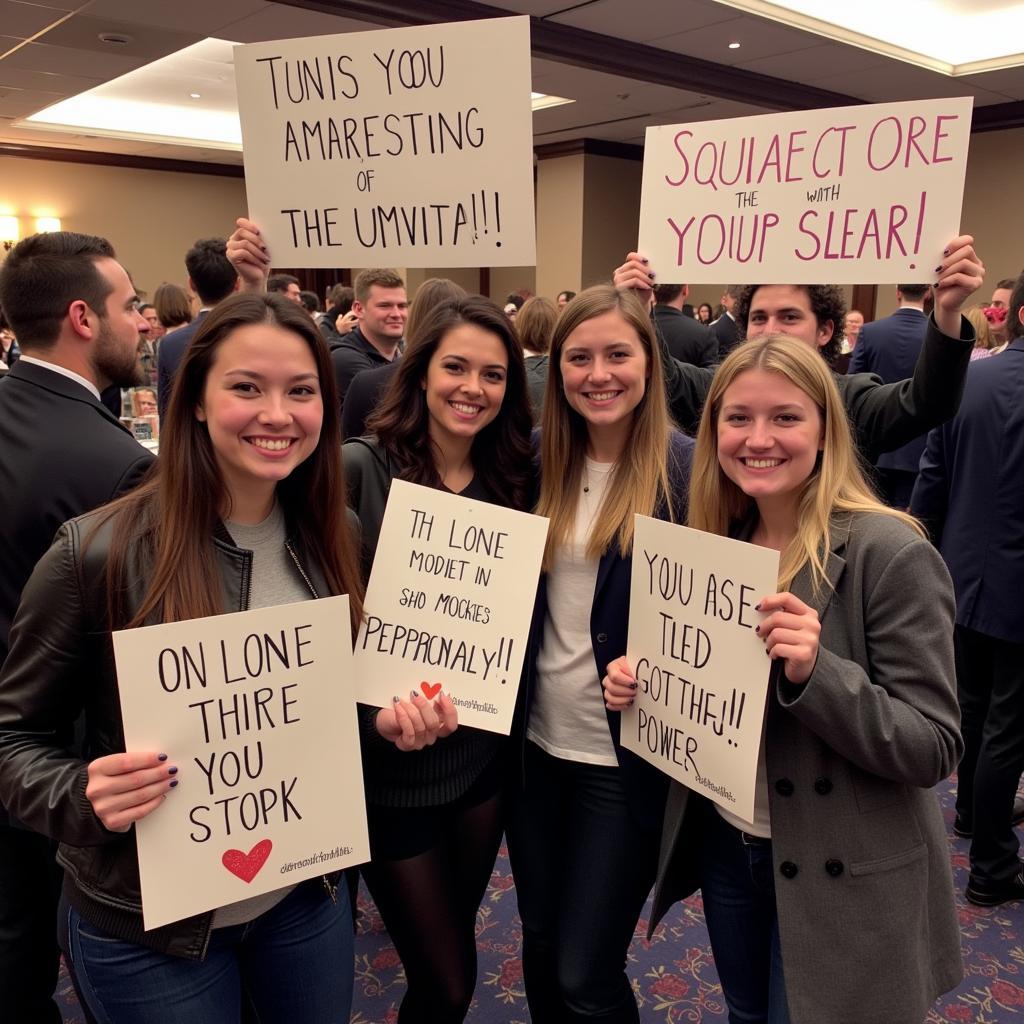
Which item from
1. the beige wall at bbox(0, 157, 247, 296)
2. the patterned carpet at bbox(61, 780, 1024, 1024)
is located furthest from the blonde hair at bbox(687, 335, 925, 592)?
the beige wall at bbox(0, 157, 247, 296)

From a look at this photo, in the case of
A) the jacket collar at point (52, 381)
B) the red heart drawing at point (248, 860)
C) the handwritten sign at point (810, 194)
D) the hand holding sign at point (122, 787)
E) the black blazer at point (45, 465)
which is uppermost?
the handwritten sign at point (810, 194)

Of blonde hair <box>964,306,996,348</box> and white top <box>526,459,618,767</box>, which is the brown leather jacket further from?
blonde hair <box>964,306,996,348</box>

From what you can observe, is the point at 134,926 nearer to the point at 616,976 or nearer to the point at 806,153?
the point at 616,976

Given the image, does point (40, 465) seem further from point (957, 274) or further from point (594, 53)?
point (594, 53)

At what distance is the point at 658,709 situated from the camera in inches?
52.2

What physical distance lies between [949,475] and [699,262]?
1306 mm

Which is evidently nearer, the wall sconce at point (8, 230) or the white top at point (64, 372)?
the white top at point (64, 372)

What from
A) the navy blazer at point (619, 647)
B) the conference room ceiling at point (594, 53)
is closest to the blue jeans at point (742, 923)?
the navy blazer at point (619, 647)

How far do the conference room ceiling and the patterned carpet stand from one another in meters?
5.15

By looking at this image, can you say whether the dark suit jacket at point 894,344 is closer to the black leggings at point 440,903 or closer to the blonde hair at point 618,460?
the blonde hair at point 618,460

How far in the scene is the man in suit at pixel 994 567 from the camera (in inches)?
92.8

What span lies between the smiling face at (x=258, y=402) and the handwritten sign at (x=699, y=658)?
0.55 m

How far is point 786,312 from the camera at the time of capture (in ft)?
6.70

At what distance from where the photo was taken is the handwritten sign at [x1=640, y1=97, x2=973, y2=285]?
159 centimetres
